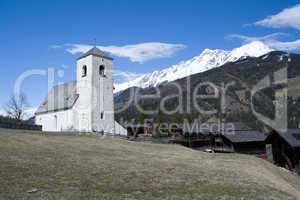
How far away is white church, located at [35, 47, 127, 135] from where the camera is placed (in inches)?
2714

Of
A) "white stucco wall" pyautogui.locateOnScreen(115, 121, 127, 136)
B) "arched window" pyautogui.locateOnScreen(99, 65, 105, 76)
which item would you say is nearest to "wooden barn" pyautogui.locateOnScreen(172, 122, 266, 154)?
"white stucco wall" pyautogui.locateOnScreen(115, 121, 127, 136)

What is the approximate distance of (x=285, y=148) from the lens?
56.6 metres

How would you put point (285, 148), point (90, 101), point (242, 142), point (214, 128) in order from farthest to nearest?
point (90, 101) < point (214, 128) < point (242, 142) < point (285, 148)

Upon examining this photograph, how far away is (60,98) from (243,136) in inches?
1377

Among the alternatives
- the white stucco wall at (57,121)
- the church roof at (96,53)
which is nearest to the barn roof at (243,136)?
the church roof at (96,53)

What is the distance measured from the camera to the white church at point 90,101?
68938 mm

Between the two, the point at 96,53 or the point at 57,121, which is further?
the point at 57,121

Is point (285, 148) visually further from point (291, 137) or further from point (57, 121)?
point (57, 121)

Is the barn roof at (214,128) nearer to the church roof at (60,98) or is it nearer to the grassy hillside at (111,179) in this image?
the church roof at (60,98)

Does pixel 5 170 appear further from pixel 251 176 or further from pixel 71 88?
pixel 71 88

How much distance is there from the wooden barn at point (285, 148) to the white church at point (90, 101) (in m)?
26.8

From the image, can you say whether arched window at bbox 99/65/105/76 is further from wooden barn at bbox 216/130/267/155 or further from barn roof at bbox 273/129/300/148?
barn roof at bbox 273/129/300/148

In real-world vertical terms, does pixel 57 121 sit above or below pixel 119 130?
above

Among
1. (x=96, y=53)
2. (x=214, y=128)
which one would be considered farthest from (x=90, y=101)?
(x=214, y=128)
